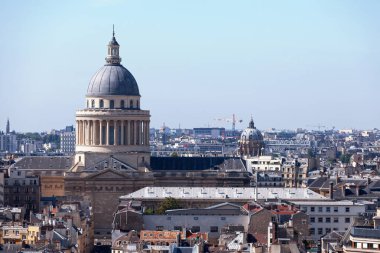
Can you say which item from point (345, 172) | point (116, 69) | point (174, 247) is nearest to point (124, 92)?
point (116, 69)

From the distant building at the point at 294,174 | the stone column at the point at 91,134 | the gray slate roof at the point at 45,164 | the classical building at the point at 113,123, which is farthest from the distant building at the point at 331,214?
the distant building at the point at 294,174

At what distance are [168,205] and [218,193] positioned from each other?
9.44 metres

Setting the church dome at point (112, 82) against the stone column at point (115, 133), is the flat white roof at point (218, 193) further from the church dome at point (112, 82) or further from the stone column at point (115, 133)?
the church dome at point (112, 82)

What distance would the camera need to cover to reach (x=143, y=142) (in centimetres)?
16250

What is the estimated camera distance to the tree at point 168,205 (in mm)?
132925

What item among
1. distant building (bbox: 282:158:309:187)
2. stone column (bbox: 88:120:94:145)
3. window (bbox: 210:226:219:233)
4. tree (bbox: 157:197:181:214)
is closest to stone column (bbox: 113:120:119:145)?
stone column (bbox: 88:120:94:145)

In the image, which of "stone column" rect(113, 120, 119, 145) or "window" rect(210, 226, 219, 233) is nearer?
"window" rect(210, 226, 219, 233)

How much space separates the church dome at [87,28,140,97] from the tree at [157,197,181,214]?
81.5 feet

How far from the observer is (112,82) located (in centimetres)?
16238

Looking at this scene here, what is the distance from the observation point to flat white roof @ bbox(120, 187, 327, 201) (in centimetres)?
14012

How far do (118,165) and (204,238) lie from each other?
169 feet

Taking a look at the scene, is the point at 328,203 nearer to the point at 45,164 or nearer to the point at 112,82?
the point at 112,82

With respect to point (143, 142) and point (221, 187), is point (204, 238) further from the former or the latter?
point (143, 142)

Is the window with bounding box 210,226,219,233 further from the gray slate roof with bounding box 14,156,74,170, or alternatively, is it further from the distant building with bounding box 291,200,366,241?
the gray slate roof with bounding box 14,156,74,170
